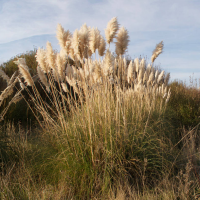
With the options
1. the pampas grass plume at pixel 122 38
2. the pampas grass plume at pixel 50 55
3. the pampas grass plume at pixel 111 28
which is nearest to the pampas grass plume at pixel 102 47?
the pampas grass plume at pixel 111 28

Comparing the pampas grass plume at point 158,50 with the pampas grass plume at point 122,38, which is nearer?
the pampas grass plume at point 122,38

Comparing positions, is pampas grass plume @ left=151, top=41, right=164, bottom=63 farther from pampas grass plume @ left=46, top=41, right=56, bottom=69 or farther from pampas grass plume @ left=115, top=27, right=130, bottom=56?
pampas grass plume @ left=46, top=41, right=56, bottom=69

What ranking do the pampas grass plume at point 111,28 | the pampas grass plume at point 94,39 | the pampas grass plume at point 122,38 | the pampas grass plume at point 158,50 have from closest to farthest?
the pampas grass plume at point 94,39
the pampas grass plume at point 111,28
the pampas grass plume at point 122,38
the pampas grass plume at point 158,50

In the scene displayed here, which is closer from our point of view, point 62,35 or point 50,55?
point 62,35

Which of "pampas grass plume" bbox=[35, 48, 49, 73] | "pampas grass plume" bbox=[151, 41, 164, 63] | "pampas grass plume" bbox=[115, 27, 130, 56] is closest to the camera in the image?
"pampas grass plume" bbox=[35, 48, 49, 73]

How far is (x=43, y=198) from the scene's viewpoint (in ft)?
7.25

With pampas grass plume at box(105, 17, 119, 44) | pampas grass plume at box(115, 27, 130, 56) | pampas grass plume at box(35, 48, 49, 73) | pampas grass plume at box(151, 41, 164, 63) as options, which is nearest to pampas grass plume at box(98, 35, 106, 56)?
pampas grass plume at box(105, 17, 119, 44)

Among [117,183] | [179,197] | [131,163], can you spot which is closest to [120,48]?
[131,163]

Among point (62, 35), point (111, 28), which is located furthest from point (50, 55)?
point (111, 28)

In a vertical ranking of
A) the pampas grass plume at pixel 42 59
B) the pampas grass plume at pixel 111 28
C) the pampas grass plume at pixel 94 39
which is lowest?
the pampas grass plume at pixel 42 59

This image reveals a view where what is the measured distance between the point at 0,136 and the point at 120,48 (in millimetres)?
2677

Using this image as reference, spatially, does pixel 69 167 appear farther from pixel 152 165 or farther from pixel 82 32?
pixel 82 32

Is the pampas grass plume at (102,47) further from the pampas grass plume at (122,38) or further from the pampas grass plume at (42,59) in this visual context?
the pampas grass plume at (42,59)

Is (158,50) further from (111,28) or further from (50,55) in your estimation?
(50,55)
